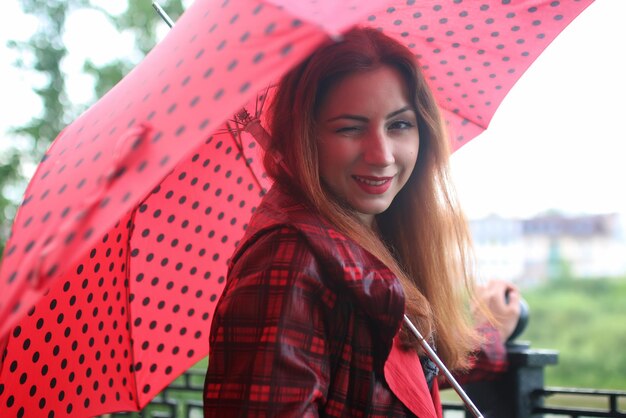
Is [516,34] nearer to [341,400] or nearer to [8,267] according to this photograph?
[341,400]

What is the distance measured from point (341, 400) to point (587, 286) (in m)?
16.8

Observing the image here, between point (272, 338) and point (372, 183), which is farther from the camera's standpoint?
point (372, 183)

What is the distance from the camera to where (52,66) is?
22.4 feet

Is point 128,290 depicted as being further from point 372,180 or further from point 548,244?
point 548,244

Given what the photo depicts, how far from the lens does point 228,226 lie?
2682 millimetres

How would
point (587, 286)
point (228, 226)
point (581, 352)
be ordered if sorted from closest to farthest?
point (228, 226), point (581, 352), point (587, 286)

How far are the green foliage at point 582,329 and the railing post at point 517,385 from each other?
12.3 meters

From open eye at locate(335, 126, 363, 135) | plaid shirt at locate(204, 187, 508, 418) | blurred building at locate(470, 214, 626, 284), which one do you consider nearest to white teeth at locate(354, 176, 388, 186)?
open eye at locate(335, 126, 363, 135)

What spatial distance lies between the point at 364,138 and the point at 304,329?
2.05 ft

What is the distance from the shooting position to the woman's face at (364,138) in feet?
6.90

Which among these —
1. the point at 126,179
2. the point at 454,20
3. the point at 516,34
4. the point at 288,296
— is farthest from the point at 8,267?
the point at 516,34

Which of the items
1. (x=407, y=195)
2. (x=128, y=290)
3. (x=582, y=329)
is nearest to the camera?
(x=128, y=290)

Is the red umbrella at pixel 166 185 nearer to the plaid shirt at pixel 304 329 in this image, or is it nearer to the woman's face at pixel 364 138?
the woman's face at pixel 364 138

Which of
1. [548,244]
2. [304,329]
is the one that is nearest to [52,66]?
[304,329]
